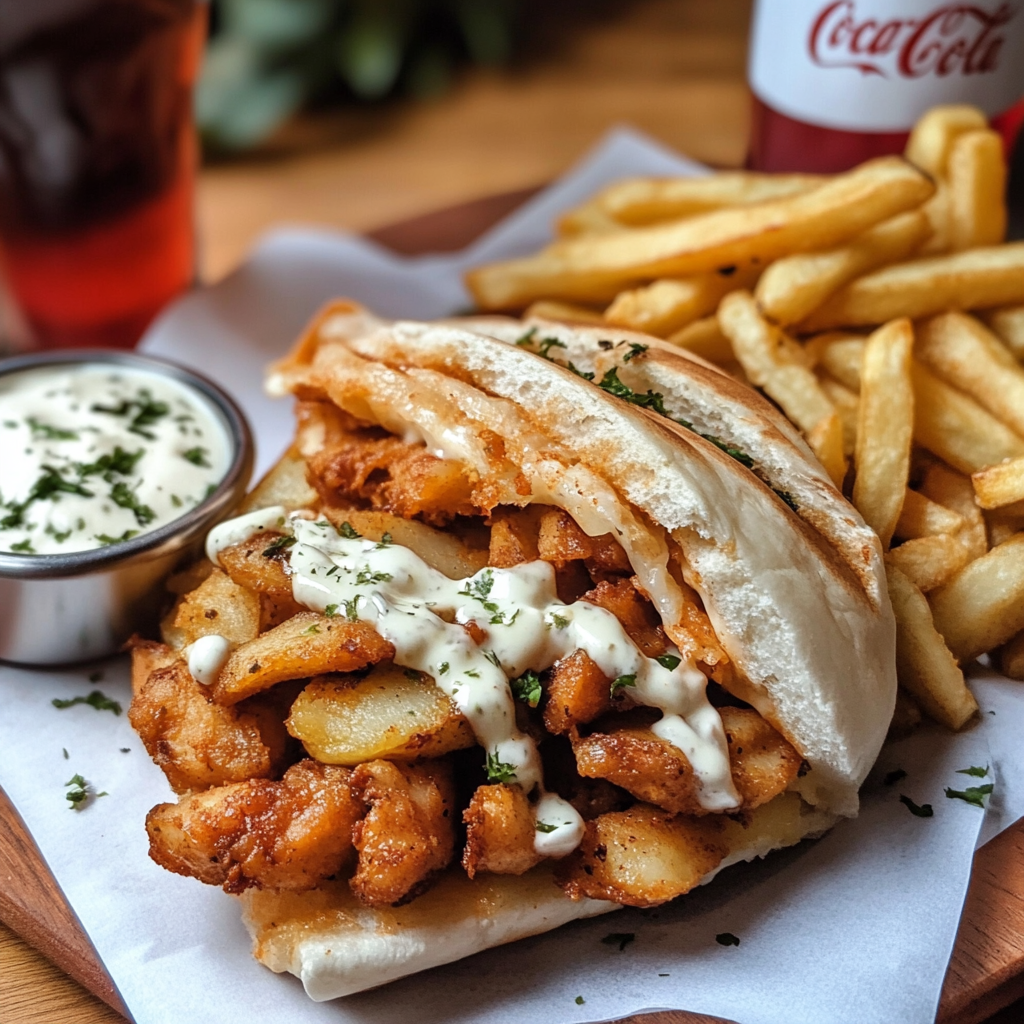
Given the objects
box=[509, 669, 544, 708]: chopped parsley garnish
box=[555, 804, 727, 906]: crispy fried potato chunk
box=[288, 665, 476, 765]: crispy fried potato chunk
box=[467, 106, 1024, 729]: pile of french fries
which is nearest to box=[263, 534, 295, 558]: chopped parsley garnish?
box=[288, 665, 476, 765]: crispy fried potato chunk

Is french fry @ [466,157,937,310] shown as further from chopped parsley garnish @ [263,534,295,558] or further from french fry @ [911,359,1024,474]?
chopped parsley garnish @ [263,534,295,558]

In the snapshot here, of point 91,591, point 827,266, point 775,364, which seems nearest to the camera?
point 91,591

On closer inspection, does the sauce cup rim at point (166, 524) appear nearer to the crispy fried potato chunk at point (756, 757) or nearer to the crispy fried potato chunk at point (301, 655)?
the crispy fried potato chunk at point (301, 655)

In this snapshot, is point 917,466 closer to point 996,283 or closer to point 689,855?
point 996,283

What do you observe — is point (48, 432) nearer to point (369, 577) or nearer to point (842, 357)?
point (369, 577)

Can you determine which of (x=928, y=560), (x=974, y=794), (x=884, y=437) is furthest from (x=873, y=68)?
(x=974, y=794)

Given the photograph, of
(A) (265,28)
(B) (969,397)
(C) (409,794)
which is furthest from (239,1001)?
(A) (265,28)
